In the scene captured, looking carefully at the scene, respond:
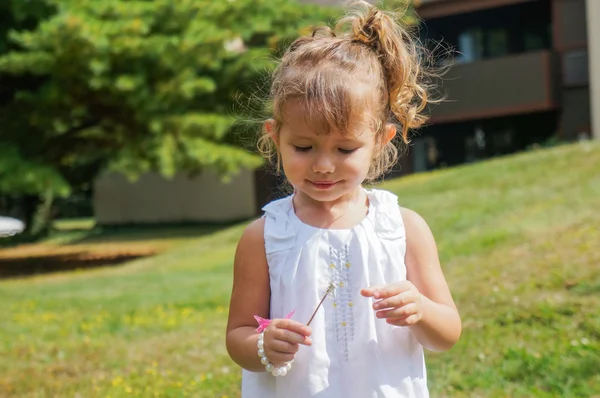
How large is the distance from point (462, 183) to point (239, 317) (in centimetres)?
1236

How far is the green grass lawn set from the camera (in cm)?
473

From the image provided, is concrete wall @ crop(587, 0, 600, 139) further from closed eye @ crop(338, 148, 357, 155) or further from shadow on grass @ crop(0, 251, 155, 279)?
closed eye @ crop(338, 148, 357, 155)

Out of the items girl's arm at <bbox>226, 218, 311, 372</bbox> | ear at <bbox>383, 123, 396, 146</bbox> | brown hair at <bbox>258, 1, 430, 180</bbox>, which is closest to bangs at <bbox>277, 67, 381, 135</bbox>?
brown hair at <bbox>258, 1, 430, 180</bbox>

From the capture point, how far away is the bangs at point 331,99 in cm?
228

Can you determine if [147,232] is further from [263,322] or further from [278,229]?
[263,322]

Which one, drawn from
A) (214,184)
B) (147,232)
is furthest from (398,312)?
(214,184)

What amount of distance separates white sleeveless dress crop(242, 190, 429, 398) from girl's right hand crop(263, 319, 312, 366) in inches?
5.3

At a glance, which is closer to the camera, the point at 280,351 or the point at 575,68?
the point at 280,351

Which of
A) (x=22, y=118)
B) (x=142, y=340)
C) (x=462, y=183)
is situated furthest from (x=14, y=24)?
(x=142, y=340)

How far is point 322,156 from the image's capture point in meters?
2.30

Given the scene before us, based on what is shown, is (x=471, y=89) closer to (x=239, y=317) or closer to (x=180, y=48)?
(x=180, y=48)

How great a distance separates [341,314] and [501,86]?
60.0 feet

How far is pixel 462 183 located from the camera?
47.2 ft

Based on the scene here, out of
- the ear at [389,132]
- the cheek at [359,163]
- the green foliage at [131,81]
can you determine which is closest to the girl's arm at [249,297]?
the cheek at [359,163]
